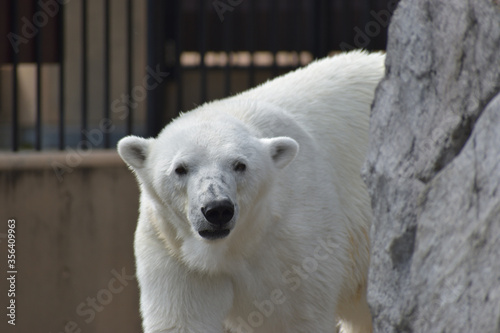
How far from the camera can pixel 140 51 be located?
25.2ft

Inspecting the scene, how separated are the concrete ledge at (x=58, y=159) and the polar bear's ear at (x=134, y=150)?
1942mm

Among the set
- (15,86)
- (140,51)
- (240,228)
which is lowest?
(140,51)

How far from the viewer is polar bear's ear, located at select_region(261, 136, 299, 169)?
356 centimetres

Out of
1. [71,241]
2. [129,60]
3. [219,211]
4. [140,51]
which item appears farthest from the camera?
[140,51]

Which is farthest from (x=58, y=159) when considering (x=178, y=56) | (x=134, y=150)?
(x=134, y=150)

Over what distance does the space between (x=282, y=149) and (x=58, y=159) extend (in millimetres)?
2359

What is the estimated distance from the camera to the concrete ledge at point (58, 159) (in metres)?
5.37

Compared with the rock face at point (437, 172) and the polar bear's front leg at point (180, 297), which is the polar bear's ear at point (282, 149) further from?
the rock face at point (437, 172)

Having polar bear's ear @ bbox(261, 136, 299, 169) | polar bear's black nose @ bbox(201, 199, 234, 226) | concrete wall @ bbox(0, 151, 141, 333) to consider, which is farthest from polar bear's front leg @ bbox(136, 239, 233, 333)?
concrete wall @ bbox(0, 151, 141, 333)

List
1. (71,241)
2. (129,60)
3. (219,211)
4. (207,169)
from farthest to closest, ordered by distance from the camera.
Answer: (129,60) → (71,241) → (207,169) → (219,211)

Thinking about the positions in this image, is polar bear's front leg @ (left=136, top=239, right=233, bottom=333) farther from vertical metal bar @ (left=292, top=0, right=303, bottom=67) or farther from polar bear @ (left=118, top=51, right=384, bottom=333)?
vertical metal bar @ (left=292, top=0, right=303, bottom=67)

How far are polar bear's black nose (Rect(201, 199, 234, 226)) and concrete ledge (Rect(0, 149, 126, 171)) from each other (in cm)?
245

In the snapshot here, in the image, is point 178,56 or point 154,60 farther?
point 178,56

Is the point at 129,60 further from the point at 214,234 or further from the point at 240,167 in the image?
the point at 214,234
